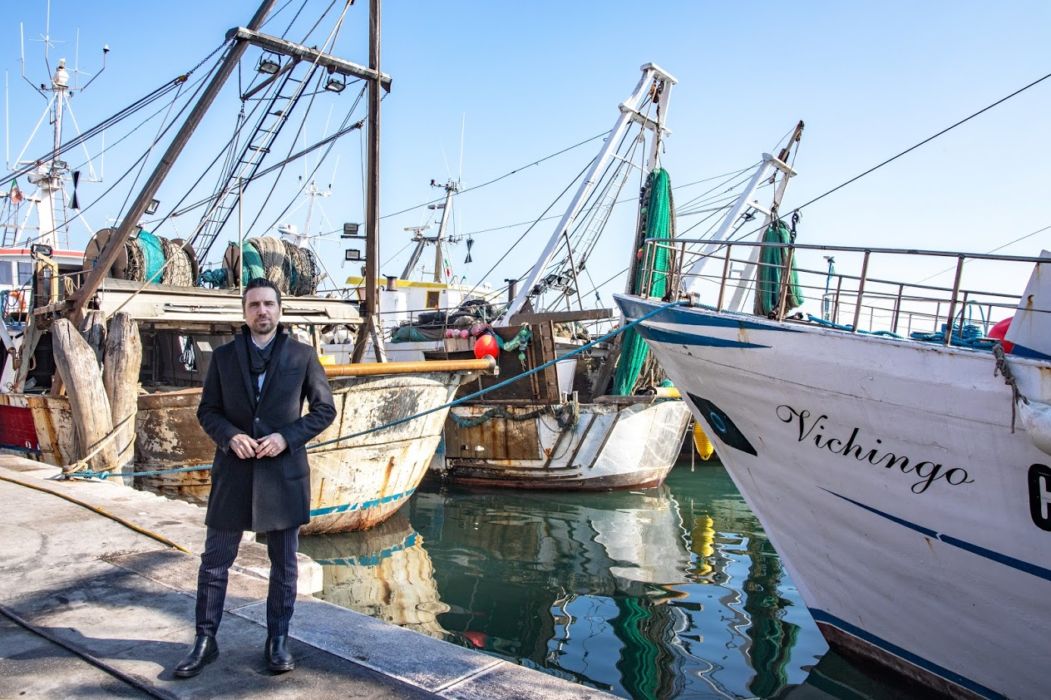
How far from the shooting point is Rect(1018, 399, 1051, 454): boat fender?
421cm

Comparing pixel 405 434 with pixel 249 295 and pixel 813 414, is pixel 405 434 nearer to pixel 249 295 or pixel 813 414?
pixel 813 414

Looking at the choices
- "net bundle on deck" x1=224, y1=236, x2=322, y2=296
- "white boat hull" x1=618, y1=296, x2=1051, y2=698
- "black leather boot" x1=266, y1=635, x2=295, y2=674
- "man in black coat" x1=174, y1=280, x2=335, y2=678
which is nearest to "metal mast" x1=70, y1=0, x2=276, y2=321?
"net bundle on deck" x1=224, y1=236, x2=322, y2=296

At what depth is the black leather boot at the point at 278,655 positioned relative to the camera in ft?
10.1

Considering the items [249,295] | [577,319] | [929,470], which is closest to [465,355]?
[577,319]

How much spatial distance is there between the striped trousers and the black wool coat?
0.09m

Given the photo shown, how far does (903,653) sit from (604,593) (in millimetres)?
2998

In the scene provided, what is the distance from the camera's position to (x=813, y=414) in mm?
5500

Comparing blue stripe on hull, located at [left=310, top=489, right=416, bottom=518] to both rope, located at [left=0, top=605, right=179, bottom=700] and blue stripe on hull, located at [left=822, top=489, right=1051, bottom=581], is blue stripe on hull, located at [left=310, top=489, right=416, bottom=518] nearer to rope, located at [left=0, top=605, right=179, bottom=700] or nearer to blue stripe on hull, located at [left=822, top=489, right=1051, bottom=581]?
rope, located at [left=0, top=605, right=179, bottom=700]

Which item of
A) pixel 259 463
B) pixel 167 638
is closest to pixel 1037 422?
pixel 259 463

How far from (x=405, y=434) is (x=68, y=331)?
379 centimetres

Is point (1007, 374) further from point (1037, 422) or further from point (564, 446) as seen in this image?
point (564, 446)

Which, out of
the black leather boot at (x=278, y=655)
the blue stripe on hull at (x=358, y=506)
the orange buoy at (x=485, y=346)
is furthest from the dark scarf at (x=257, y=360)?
the orange buoy at (x=485, y=346)

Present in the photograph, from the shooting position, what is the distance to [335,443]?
9078 millimetres

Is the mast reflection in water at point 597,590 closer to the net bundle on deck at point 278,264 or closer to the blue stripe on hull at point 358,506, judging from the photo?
the blue stripe on hull at point 358,506
